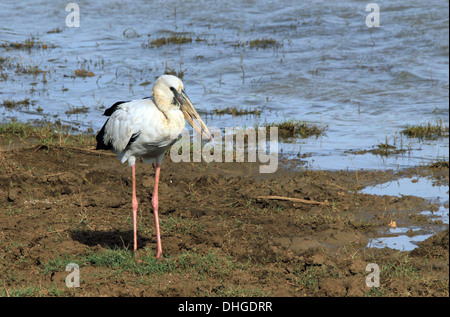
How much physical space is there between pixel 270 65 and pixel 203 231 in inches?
312

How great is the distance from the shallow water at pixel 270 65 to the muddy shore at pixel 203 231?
146 cm

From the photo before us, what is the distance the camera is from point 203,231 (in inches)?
224

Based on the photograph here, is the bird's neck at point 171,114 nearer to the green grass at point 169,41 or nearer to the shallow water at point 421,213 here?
the shallow water at point 421,213

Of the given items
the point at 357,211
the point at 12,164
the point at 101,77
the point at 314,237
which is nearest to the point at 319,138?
the point at 357,211

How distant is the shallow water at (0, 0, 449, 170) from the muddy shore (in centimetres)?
146

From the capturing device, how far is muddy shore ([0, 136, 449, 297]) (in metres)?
4.66

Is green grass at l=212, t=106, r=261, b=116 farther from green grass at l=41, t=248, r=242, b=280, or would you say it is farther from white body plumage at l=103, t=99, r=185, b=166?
green grass at l=41, t=248, r=242, b=280

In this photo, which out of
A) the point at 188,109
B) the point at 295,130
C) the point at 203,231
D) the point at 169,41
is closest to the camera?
the point at 188,109

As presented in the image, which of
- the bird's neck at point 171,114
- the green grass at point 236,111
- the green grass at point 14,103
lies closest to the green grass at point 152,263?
the bird's neck at point 171,114

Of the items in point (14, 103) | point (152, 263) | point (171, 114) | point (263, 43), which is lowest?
point (152, 263)

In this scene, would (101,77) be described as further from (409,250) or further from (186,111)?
(409,250)

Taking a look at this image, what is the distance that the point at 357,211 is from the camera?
20.7ft

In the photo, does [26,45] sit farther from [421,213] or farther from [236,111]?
[421,213]

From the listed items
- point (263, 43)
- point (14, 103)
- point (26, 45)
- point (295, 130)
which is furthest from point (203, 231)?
point (26, 45)
